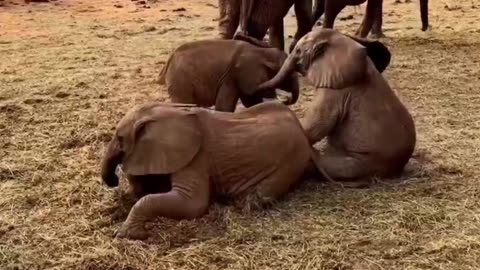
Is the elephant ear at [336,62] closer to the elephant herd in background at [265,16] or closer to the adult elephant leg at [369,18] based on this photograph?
the elephant herd in background at [265,16]

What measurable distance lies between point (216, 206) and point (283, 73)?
0.73 meters

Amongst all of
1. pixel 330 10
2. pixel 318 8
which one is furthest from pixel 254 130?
pixel 318 8

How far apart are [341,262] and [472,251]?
1.27 ft

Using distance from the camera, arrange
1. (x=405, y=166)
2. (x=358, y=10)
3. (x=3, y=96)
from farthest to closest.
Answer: (x=358, y=10)
(x=3, y=96)
(x=405, y=166)

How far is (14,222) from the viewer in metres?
2.65

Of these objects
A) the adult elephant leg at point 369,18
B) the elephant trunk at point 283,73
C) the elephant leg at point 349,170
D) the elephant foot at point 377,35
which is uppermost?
the elephant trunk at point 283,73

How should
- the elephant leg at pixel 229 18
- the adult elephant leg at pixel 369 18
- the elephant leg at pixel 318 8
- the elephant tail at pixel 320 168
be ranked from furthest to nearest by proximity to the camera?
the elephant leg at pixel 318 8, the adult elephant leg at pixel 369 18, the elephant leg at pixel 229 18, the elephant tail at pixel 320 168

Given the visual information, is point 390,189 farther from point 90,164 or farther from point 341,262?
point 90,164

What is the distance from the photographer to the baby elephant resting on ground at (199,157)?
2.57 meters

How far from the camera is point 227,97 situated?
11.6 feet

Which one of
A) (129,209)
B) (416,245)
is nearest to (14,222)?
(129,209)

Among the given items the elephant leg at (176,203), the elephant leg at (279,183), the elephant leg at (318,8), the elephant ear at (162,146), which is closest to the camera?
the elephant leg at (176,203)

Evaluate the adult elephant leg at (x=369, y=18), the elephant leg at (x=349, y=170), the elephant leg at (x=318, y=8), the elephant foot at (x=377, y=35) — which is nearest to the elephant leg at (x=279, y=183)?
the elephant leg at (x=349, y=170)

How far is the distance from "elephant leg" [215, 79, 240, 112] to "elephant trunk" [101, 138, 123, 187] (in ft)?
2.96
